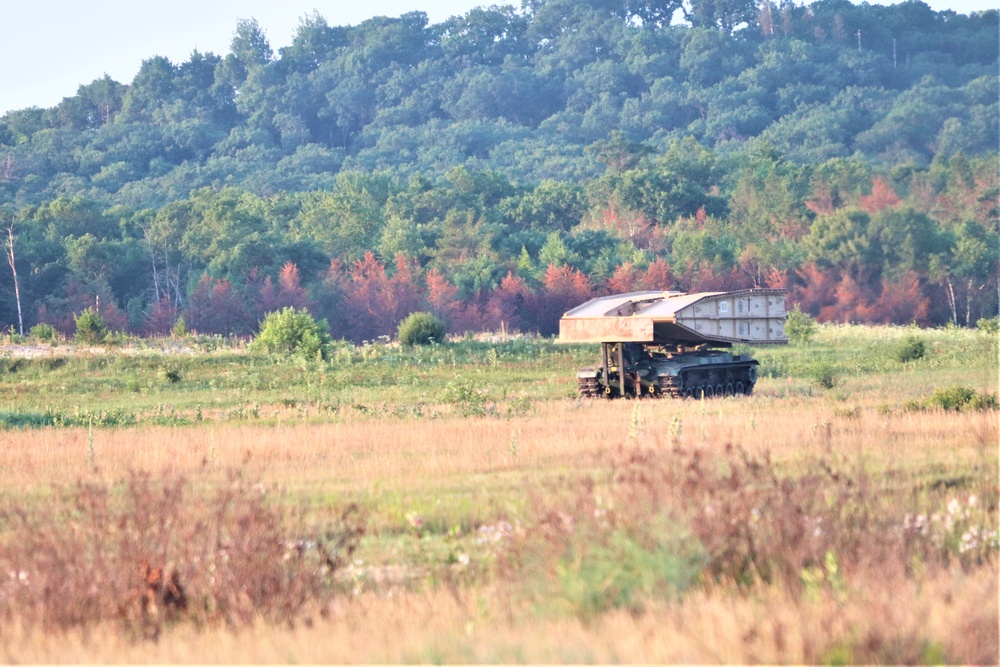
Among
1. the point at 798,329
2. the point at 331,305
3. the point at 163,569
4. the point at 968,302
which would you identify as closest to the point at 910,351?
the point at 798,329

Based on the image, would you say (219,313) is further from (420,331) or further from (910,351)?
(910,351)

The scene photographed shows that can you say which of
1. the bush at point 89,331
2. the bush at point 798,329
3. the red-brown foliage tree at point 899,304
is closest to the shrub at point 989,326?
the bush at point 798,329

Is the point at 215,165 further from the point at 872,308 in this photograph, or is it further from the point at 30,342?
the point at 30,342

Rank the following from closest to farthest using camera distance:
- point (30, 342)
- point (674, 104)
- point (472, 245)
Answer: point (30, 342)
point (472, 245)
point (674, 104)

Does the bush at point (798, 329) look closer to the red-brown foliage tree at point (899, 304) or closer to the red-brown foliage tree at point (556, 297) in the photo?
the red-brown foliage tree at point (556, 297)

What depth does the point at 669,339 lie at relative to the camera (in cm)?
2470

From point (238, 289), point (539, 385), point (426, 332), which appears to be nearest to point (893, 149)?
point (238, 289)

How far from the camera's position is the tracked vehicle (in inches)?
941

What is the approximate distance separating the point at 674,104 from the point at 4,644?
14268 centimetres

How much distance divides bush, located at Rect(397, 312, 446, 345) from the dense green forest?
18.9 m

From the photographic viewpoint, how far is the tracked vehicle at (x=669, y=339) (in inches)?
941

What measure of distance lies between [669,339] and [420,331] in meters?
13.6

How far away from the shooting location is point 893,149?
116 m

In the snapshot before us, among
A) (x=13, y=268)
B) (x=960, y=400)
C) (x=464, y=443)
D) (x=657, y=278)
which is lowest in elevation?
(x=960, y=400)
